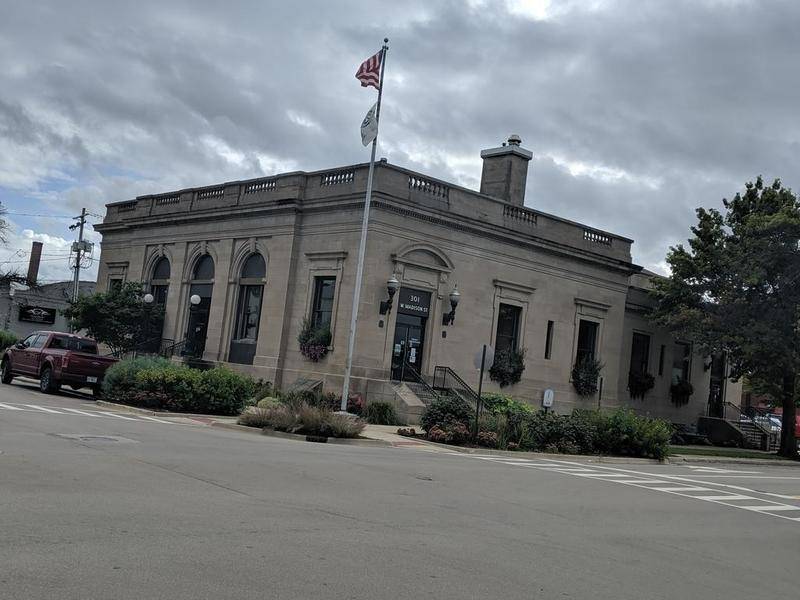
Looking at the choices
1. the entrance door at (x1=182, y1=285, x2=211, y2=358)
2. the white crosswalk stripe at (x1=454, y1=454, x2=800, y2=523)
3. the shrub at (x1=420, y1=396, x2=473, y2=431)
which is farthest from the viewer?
the entrance door at (x1=182, y1=285, x2=211, y2=358)

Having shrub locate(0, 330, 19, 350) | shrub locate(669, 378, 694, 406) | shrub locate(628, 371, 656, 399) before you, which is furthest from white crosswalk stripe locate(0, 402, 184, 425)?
shrub locate(0, 330, 19, 350)

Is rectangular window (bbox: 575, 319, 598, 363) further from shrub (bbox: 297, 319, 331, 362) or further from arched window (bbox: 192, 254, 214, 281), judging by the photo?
arched window (bbox: 192, 254, 214, 281)

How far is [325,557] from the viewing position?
7.29 m

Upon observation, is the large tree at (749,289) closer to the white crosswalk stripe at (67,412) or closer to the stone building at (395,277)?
the stone building at (395,277)

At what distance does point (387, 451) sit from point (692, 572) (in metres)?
11.0

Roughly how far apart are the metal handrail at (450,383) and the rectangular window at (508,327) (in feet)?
9.58

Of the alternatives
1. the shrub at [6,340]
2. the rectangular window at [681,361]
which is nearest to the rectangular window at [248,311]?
the rectangular window at [681,361]

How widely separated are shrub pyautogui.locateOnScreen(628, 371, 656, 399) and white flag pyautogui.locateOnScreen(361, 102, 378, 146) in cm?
2025

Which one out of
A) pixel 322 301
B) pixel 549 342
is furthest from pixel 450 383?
pixel 549 342

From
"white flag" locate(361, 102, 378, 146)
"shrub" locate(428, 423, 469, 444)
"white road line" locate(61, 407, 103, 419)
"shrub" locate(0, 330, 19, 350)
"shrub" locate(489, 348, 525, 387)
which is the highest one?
"white flag" locate(361, 102, 378, 146)

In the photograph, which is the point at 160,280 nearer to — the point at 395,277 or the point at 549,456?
the point at 395,277

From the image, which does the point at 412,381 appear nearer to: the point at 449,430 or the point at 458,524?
the point at 449,430

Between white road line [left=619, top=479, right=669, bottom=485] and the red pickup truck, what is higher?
the red pickup truck

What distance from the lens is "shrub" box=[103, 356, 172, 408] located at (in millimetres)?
25094
